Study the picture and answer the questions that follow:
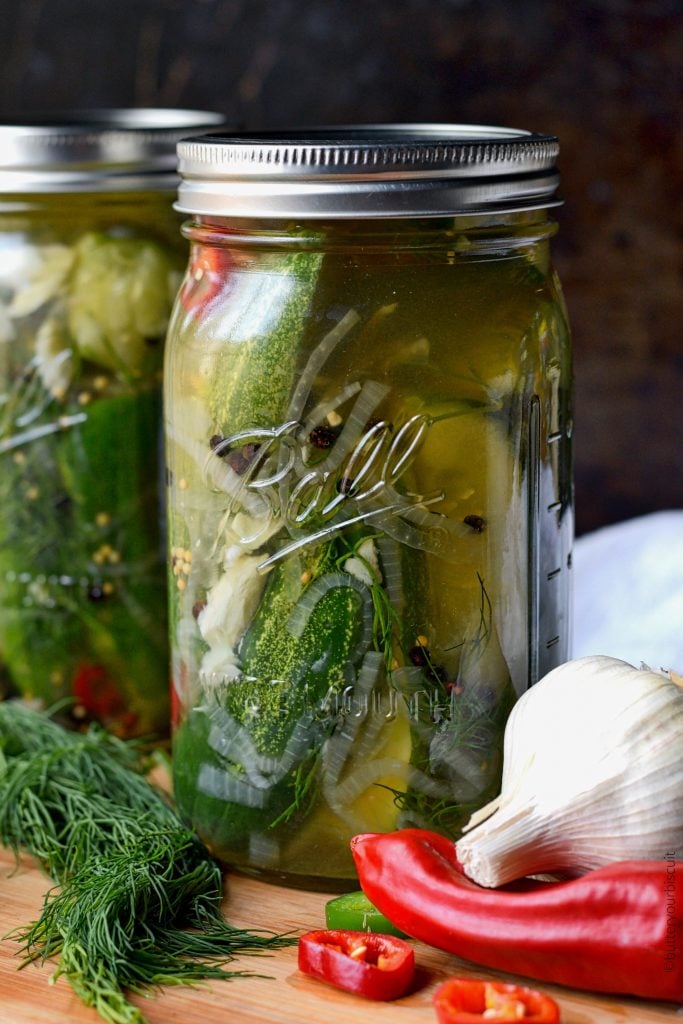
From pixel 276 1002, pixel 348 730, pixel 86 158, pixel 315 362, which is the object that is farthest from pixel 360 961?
pixel 86 158

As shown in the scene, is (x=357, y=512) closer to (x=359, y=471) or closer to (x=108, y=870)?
(x=359, y=471)

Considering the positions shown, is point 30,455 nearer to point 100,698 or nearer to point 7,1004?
point 100,698

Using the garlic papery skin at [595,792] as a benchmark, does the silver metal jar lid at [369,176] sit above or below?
above

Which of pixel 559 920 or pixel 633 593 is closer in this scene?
pixel 559 920

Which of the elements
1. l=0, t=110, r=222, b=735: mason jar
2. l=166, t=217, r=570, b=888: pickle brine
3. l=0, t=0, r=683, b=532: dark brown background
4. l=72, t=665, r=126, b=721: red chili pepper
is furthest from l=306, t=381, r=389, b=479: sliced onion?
l=0, t=0, r=683, b=532: dark brown background

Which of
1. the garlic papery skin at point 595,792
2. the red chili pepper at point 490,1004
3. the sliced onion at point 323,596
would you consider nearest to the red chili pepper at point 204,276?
the sliced onion at point 323,596

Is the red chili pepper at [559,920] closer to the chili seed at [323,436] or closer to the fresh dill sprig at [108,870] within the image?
the fresh dill sprig at [108,870]

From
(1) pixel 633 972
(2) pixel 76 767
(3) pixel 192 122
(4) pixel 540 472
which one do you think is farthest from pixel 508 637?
(3) pixel 192 122
